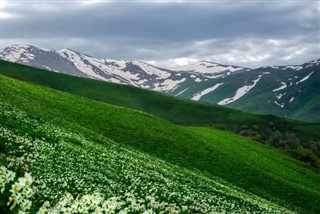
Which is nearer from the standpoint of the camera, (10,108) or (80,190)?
(80,190)

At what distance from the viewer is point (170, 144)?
2522 inches

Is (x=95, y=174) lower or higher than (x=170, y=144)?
higher

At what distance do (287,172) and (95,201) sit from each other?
233 feet

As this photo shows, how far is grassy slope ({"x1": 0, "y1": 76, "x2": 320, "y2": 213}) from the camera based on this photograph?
55.8m

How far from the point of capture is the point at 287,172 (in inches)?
3031

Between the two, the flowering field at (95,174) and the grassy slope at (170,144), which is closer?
the flowering field at (95,174)

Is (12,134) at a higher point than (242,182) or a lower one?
higher

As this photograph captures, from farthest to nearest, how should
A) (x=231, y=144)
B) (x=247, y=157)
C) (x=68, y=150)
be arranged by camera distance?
(x=231, y=144) < (x=247, y=157) < (x=68, y=150)

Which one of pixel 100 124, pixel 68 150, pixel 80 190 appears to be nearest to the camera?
pixel 80 190

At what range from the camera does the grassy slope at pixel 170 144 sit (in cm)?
5581

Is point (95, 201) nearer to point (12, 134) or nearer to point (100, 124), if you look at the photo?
point (12, 134)

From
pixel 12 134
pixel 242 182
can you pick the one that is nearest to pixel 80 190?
pixel 12 134

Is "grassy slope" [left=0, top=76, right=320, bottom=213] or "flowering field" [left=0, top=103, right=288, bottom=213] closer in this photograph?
"flowering field" [left=0, top=103, right=288, bottom=213]

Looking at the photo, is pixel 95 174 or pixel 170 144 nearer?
pixel 95 174
